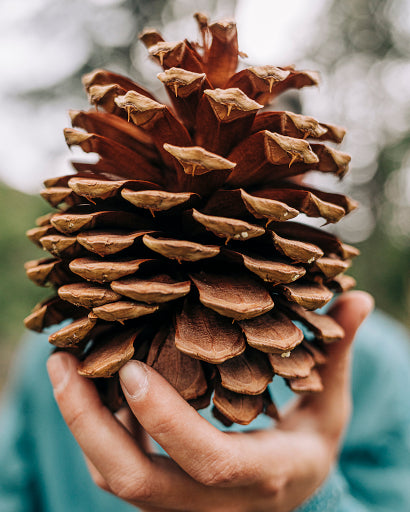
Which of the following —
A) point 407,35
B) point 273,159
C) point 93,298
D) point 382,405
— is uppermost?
point 407,35

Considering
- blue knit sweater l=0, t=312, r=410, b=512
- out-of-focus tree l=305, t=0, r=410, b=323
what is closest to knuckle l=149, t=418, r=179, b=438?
blue knit sweater l=0, t=312, r=410, b=512

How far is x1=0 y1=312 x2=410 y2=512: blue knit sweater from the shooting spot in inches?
57.7

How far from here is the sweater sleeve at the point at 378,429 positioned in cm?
144

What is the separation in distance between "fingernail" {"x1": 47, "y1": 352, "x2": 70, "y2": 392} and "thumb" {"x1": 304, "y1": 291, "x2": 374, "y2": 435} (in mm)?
526

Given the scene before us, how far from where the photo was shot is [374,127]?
5949mm

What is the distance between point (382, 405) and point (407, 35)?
6.16 m

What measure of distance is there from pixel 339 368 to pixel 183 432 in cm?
42

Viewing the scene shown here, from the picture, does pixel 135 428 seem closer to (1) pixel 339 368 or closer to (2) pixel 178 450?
(2) pixel 178 450

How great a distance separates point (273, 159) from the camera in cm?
56

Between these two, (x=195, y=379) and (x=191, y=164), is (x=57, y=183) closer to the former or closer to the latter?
(x=191, y=164)

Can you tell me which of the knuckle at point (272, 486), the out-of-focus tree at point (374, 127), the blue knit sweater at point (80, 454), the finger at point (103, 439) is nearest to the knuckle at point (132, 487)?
the finger at point (103, 439)

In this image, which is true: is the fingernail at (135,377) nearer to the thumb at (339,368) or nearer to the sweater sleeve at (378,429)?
the thumb at (339,368)

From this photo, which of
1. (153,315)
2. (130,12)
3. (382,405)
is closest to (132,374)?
(153,315)

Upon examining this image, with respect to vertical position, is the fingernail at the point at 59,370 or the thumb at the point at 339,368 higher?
the fingernail at the point at 59,370
